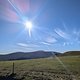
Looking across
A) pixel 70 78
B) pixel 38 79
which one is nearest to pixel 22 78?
pixel 38 79

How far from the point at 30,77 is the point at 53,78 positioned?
403 cm

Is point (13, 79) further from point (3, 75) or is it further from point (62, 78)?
point (62, 78)

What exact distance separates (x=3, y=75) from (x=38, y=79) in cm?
879

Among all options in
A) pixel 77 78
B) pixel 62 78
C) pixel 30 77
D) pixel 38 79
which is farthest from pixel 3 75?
pixel 77 78

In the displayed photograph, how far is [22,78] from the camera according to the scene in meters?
28.5

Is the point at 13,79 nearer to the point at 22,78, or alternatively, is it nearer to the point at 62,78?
the point at 22,78

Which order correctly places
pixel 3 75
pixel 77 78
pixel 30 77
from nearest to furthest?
pixel 77 78 < pixel 30 77 < pixel 3 75

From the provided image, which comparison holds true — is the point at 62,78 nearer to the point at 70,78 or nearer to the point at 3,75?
the point at 70,78

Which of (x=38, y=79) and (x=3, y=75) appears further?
(x=3, y=75)

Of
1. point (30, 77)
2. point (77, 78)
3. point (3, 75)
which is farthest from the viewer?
→ point (3, 75)

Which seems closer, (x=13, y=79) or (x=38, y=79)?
(x=38, y=79)

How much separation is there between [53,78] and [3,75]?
35.2 feet

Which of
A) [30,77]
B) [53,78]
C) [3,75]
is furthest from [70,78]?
[3,75]

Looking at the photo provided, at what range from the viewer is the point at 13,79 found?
1138 inches
